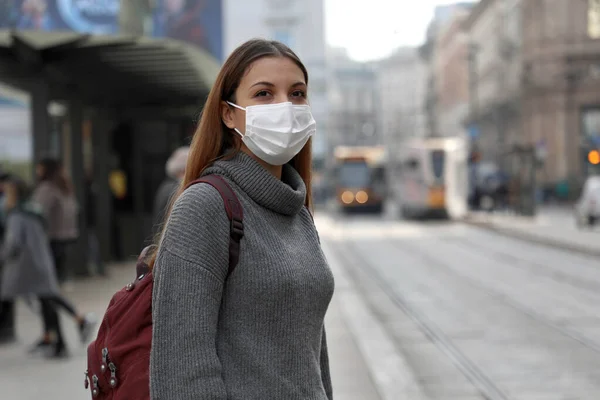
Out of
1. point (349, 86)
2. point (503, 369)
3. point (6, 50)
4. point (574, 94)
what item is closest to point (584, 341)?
point (503, 369)

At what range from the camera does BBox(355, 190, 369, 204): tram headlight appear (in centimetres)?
4603

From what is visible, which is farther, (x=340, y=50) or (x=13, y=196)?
(x=340, y=50)

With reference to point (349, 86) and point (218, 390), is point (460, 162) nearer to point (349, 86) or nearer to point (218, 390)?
point (218, 390)

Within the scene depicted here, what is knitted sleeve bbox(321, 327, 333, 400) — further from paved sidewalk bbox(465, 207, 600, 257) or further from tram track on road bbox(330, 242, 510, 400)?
paved sidewalk bbox(465, 207, 600, 257)

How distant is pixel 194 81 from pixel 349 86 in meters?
131

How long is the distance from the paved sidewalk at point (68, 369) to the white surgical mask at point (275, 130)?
15.2ft

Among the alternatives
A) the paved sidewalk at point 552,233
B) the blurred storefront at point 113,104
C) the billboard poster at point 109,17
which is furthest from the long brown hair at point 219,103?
the billboard poster at point 109,17

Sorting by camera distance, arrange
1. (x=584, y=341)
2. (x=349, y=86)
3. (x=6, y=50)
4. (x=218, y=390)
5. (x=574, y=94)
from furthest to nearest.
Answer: (x=349, y=86)
(x=574, y=94)
(x=6, y=50)
(x=584, y=341)
(x=218, y=390)

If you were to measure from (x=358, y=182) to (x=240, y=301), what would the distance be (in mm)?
43878

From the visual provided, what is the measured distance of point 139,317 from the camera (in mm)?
2354

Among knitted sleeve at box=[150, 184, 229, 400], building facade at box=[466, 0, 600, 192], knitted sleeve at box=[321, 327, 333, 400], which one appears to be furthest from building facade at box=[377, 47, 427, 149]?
knitted sleeve at box=[150, 184, 229, 400]

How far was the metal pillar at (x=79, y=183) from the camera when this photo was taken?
15484mm

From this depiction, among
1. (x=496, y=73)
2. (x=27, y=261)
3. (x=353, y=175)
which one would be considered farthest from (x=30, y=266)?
(x=496, y=73)

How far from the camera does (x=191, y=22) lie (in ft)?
134
